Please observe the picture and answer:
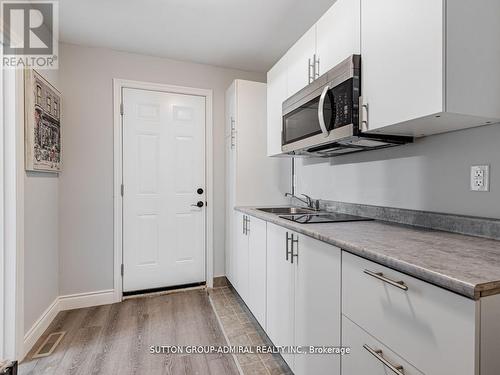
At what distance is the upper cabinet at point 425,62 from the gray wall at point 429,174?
0.09m

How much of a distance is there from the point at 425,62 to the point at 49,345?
275 cm

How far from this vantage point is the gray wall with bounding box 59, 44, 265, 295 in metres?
2.49

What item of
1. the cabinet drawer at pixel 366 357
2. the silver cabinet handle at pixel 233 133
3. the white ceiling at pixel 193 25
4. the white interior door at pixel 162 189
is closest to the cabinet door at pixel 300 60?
the white ceiling at pixel 193 25

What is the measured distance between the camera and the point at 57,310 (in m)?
2.39

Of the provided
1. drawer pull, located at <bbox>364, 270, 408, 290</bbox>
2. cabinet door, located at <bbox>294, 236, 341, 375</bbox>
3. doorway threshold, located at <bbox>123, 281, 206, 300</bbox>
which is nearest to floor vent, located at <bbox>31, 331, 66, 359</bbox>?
doorway threshold, located at <bbox>123, 281, 206, 300</bbox>

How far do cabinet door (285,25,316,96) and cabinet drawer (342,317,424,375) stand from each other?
1.47 metres

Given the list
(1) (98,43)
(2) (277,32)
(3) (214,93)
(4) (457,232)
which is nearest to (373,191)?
(4) (457,232)

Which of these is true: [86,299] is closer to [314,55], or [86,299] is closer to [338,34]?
[314,55]

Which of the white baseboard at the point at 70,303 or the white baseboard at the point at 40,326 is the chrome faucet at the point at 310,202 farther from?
the white baseboard at the point at 40,326

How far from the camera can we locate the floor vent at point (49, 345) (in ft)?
5.94

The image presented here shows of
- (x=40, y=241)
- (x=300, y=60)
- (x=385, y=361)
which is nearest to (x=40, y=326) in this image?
(x=40, y=241)

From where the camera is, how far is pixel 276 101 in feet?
7.41

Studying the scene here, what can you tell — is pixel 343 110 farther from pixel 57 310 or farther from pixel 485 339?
pixel 57 310

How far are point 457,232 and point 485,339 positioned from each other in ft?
2.41
